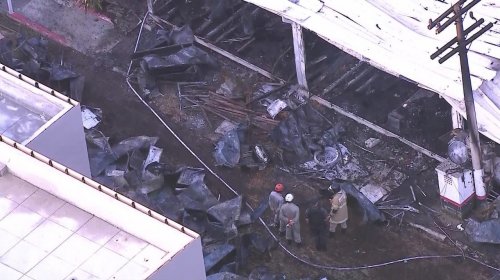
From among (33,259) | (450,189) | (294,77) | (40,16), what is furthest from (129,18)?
(33,259)

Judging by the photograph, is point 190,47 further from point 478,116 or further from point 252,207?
point 478,116

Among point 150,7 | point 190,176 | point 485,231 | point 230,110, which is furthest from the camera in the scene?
point 150,7

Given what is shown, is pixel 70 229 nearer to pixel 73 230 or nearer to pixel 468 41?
pixel 73 230

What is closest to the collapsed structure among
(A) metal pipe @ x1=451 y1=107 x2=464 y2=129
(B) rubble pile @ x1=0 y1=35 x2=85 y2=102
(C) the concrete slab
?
(B) rubble pile @ x1=0 y1=35 x2=85 y2=102

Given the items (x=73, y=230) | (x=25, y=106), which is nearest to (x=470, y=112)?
(x=73, y=230)

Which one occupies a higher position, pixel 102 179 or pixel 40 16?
pixel 40 16

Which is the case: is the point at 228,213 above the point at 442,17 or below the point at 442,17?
below

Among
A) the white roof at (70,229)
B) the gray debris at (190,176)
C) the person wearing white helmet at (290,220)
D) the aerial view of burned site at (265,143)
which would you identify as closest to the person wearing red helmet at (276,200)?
the aerial view of burned site at (265,143)
